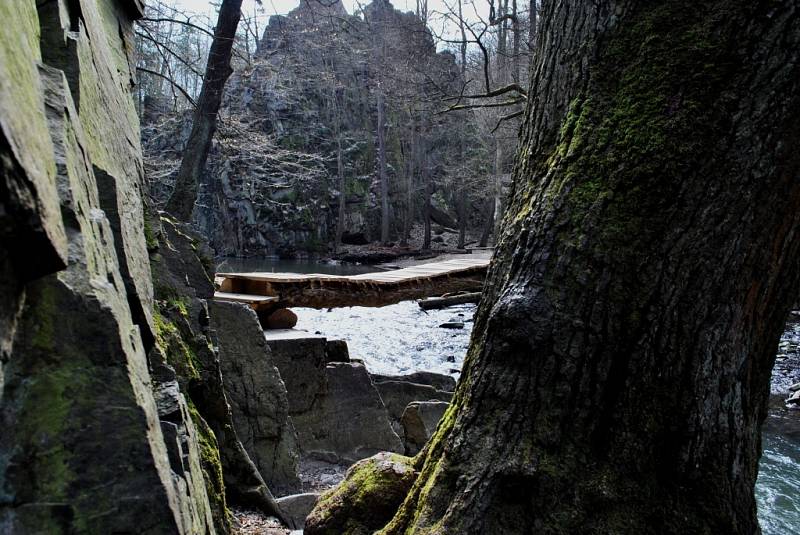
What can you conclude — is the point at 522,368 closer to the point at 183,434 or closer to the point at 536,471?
the point at 536,471

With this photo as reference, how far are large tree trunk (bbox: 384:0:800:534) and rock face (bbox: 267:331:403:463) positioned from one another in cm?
374

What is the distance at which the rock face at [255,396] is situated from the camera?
175 inches

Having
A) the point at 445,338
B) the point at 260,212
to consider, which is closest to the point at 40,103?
the point at 445,338

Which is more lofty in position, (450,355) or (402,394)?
(402,394)

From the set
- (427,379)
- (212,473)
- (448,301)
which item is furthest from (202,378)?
(448,301)

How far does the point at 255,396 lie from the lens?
4500mm

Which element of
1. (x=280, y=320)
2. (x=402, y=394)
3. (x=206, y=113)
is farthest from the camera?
(x=206, y=113)

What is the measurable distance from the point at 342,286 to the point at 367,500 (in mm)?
6120

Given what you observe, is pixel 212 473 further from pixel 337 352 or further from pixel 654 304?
pixel 337 352

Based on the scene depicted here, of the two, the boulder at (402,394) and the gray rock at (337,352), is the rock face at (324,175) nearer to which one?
the boulder at (402,394)

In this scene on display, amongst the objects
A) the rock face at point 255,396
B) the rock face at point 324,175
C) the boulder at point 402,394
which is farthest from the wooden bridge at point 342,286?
the rock face at point 324,175

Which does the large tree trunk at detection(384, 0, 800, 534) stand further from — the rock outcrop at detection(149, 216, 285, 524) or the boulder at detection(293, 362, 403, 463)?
the boulder at detection(293, 362, 403, 463)

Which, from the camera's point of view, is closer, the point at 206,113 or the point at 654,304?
the point at 654,304

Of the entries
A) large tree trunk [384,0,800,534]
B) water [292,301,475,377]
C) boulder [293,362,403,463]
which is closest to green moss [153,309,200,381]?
large tree trunk [384,0,800,534]
